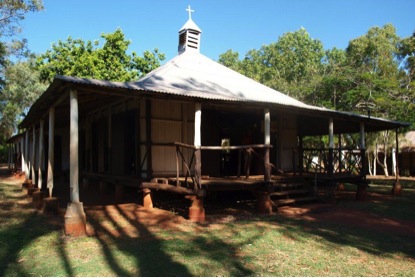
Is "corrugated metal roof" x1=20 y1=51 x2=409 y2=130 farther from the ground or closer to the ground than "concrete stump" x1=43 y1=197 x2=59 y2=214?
farther from the ground

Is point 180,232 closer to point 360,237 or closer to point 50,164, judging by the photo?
point 360,237

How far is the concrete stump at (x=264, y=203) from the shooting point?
32.1 ft

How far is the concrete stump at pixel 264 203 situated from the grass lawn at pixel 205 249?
36.1 inches

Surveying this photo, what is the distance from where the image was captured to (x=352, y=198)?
13617mm

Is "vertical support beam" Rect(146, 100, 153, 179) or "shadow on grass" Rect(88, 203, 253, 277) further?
"vertical support beam" Rect(146, 100, 153, 179)

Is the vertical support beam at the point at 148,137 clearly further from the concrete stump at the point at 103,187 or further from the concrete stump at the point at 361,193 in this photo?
the concrete stump at the point at 361,193

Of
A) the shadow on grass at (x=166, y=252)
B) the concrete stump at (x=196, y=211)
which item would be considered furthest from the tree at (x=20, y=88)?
the shadow on grass at (x=166, y=252)

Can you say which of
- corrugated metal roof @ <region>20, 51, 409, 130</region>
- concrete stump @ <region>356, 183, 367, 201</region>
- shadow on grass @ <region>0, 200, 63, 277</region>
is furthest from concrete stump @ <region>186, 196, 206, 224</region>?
concrete stump @ <region>356, 183, 367, 201</region>

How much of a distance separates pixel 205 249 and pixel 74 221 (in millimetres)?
2518

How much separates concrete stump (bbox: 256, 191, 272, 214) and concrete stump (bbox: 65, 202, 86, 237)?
470 centimetres

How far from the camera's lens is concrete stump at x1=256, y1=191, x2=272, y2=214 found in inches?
386

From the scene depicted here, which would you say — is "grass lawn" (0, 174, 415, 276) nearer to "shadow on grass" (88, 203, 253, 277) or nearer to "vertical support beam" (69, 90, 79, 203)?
"shadow on grass" (88, 203, 253, 277)

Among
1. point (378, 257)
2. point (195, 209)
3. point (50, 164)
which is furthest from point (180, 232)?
point (50, 164)

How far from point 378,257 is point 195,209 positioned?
396cm
